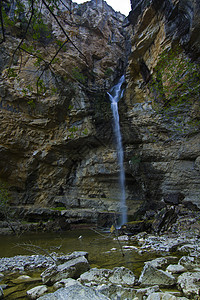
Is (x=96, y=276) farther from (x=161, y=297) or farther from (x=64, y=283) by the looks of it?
(x=161, y=297)

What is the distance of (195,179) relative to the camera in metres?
13.4

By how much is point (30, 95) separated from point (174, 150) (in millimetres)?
12932

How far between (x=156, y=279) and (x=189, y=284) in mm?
502

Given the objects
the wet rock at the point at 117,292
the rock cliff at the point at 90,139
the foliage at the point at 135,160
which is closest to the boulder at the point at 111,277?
the wet rock at the point at 117,292

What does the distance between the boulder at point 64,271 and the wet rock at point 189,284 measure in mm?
1885

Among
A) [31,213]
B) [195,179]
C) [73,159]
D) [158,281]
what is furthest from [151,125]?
[158,281]

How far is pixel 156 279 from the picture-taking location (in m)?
3.04

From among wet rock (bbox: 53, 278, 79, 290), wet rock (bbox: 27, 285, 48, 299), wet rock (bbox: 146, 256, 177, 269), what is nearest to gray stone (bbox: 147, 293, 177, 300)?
wet rock (bbox: 53, 278, 79, 290)

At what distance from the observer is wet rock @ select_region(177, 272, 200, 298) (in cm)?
262

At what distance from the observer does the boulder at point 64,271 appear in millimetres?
3418

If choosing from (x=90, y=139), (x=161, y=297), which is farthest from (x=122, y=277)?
(x=90, y=139)

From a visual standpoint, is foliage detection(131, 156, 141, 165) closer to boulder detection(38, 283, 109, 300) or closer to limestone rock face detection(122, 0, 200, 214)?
limestone rock face detection(122, 0, 200, 214)

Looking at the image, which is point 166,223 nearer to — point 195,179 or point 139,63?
point 195,179

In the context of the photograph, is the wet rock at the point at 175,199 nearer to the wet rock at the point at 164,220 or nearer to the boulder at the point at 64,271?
the wet rock at the point at 164,220
